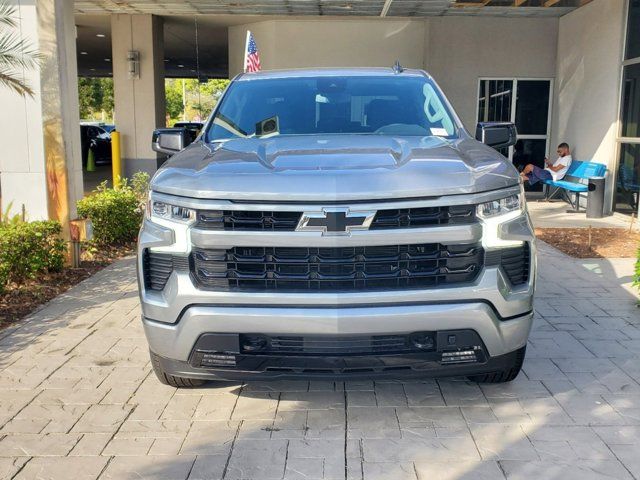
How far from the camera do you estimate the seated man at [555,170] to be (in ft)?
44.2

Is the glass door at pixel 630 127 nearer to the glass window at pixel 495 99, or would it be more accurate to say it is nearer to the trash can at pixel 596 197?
the trash can at pixel 596 197

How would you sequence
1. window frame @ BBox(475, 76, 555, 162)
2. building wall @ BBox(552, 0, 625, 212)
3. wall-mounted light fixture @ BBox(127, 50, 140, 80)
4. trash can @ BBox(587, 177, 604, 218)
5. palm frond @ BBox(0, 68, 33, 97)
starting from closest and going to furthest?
palm frond @ BBox(0, 68, 33, 97)
trash can @ BBox(587, 177, 604, 218)
building wall @ BBox(552, 0, 625, 212)
window frame @ BBox(475, 76, 555, 162)
wall-mounted light fixture @ BBox(127, 50, 140, 80)

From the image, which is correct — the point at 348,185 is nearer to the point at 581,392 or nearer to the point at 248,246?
the point at 248,246

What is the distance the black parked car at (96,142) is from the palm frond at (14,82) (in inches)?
754

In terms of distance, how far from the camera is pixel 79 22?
1780cm

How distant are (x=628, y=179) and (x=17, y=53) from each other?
9.89 metres

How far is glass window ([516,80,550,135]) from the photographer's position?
49.4ft

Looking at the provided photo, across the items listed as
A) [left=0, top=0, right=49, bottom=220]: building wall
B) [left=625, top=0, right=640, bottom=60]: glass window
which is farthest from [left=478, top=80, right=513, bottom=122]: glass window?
[left=0, top=0, right=49, bottom=220]: building wall

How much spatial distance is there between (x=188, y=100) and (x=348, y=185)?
6268cm

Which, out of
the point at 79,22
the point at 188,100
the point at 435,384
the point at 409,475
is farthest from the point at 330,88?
the point at 188,100

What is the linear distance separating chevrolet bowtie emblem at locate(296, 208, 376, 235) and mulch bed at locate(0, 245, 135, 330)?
365 centimetres

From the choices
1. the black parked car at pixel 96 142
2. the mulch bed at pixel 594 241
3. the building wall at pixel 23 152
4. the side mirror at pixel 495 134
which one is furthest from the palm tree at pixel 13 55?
the black parked car at pixel 96 142

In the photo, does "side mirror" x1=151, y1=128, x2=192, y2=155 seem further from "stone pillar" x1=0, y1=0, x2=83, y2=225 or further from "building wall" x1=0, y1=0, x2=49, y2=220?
"building wall" x1=0, y1=0, x2=49, y2=220

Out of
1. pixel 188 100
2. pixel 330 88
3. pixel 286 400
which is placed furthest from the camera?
pixel 188 100
